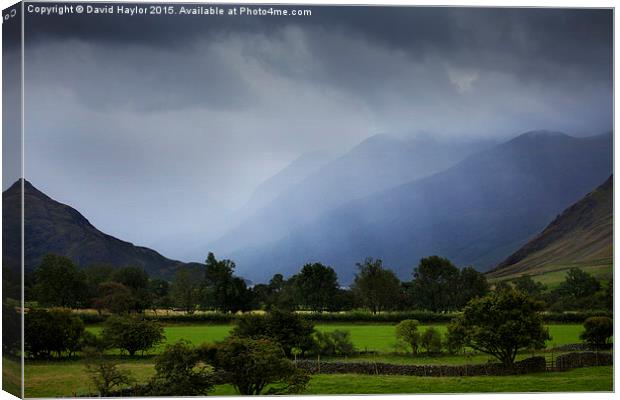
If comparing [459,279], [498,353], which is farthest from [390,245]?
[498,353]

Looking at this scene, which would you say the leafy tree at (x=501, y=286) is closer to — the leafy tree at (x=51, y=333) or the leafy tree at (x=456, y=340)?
the leafy tree at (x=456, y=340)

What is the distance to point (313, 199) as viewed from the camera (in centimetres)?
1566

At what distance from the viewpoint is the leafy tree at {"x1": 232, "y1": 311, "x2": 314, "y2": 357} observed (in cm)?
1512

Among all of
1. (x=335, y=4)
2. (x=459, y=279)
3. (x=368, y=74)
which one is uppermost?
(x=335, y=4)

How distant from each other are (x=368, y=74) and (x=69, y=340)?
→ 5.89 m

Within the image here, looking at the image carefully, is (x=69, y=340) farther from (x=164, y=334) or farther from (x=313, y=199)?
(x=313, y=199)

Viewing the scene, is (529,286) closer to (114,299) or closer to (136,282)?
(136,282)

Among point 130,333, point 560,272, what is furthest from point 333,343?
point 560,272

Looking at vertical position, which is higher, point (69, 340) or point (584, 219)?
point (584, 219)

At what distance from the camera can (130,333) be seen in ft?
48.6

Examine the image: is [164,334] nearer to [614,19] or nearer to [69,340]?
[69,340]

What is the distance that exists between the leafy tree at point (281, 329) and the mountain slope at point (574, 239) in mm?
3012

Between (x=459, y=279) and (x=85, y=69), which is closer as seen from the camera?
(x=85, y=69)

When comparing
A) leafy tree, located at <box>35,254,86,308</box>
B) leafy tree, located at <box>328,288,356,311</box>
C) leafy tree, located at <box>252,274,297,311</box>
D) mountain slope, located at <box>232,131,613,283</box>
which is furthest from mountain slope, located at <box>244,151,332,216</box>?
leafy tree, located at <box>35,254,86,308</box>
